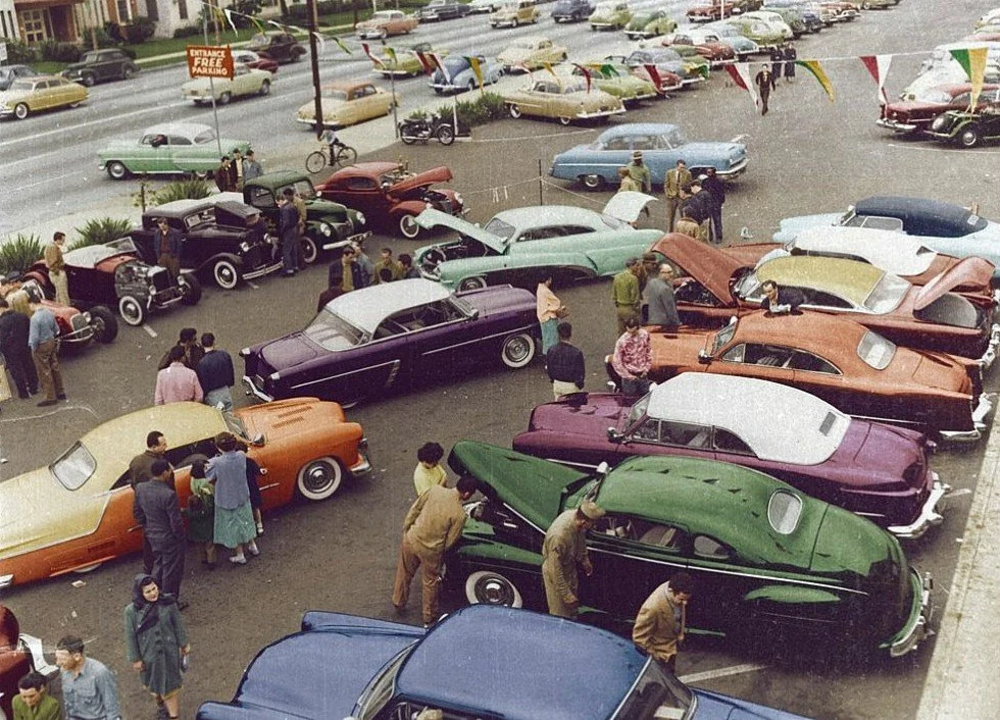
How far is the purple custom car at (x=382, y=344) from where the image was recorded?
43.5 feet

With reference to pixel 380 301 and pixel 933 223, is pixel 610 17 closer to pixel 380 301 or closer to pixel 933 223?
pixel 933 223

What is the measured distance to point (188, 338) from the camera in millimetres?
12953

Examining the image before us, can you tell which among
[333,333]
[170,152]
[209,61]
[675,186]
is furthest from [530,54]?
[333,333]

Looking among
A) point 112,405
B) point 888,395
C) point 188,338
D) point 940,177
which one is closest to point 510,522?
point 888,395

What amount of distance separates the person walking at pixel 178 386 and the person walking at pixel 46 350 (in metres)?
2.75

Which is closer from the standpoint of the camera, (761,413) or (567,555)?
(567,555)

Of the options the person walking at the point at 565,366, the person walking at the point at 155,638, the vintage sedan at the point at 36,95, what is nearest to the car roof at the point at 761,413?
the person walking at the point at 565,366

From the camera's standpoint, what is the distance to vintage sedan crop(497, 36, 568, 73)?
124ft

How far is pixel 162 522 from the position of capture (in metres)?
9.41

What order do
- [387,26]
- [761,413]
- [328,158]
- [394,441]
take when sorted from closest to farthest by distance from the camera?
[761,413], [394,441], [328,158], [387,26]

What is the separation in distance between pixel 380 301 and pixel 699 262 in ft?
13.5

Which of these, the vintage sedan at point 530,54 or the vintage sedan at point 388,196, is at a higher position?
the vintage sedan at point 530,54

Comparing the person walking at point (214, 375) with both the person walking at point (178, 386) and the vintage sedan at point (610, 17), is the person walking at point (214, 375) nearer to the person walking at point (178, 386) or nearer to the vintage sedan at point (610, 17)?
the person walking at point (178, 386)

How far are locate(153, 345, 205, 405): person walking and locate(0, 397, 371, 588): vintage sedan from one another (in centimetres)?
67
